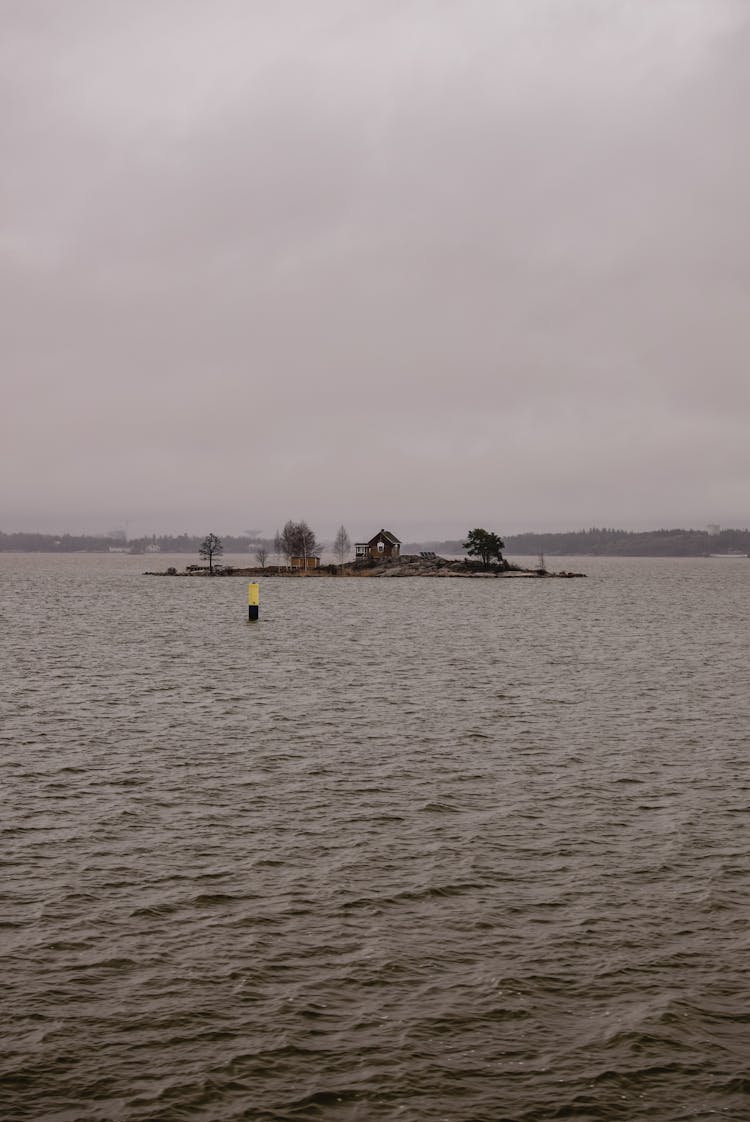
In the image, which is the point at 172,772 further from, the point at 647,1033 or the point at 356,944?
the point at 647,1033

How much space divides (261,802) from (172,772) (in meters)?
3.87

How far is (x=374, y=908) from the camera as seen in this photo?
1545cm

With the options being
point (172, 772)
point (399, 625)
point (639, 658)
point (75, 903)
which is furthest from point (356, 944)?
point (399, 625)

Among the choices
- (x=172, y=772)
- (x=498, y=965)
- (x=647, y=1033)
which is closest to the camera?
(x=647, y=1033)

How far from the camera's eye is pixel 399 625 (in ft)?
265

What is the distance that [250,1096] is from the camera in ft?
33.2

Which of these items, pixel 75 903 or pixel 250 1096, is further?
pixel 75 903

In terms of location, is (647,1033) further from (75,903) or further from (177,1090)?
(75,903)

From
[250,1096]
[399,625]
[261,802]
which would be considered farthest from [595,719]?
[399,625]

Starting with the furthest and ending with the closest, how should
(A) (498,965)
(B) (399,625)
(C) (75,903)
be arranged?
(B) (399,625)
(C) (75,903)
(A) (498,965)

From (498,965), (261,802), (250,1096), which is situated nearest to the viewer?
(250,1096)

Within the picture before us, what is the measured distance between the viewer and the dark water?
34.4 ft

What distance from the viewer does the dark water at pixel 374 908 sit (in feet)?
34.4

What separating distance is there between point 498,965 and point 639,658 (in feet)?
142
